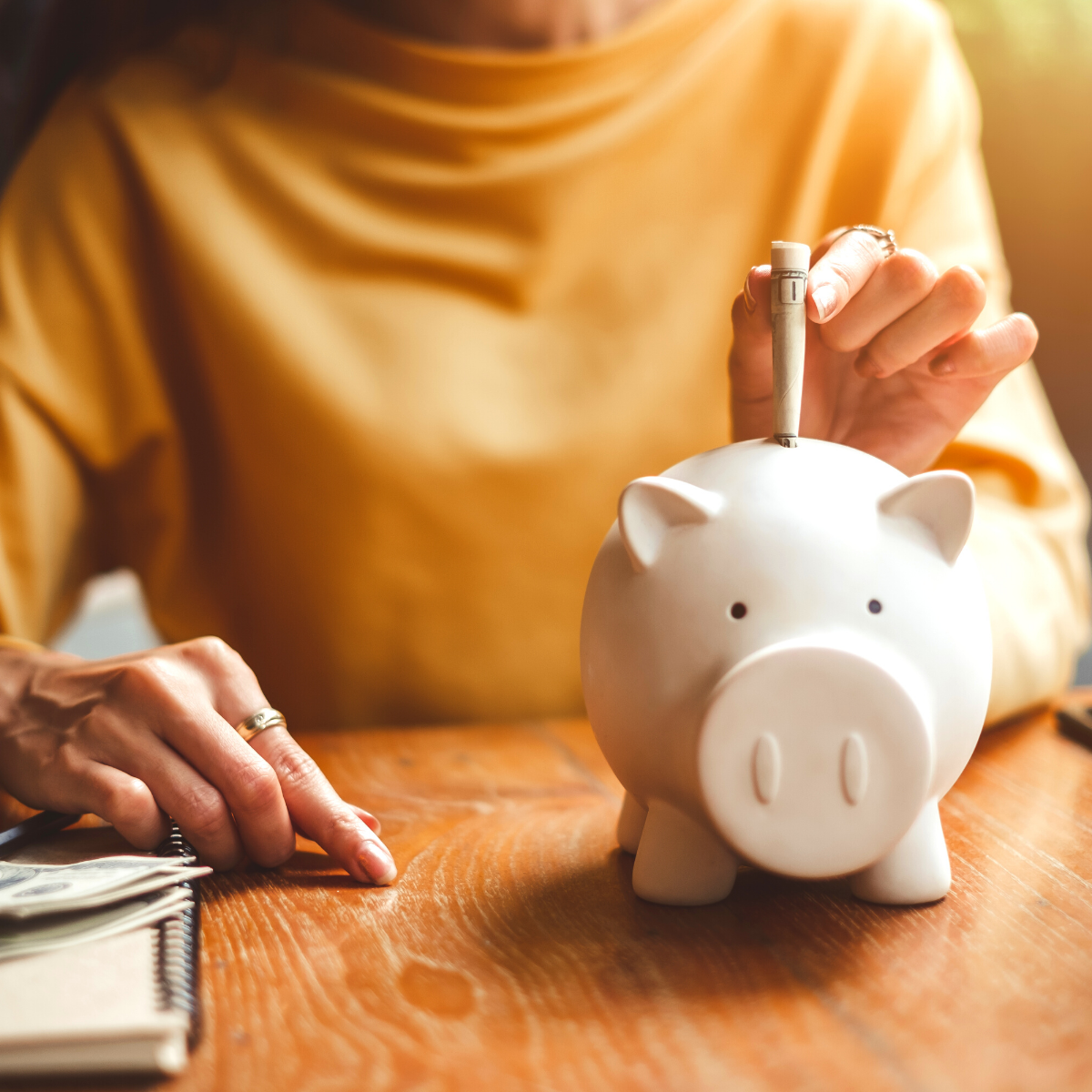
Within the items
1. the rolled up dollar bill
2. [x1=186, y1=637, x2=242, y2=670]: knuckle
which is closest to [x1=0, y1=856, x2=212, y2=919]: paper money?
[x1=186, y1=637, x2=242, y2=670]: knuckle

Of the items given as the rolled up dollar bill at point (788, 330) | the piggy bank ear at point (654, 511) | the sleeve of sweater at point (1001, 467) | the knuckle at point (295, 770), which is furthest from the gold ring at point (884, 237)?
the knuckle at point (295, 770)

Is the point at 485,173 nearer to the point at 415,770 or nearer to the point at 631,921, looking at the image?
the point at 415,770

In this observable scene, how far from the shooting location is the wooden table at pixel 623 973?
0.39 meters

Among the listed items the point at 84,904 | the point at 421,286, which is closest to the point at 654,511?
the point at 84,904

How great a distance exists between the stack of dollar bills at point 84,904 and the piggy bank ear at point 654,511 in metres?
0.26

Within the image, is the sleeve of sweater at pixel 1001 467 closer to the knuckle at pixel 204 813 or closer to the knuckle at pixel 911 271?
the knuckle at pixel 911 271

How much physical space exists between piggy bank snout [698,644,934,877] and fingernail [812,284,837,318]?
0.18 metres

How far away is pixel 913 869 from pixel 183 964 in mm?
342

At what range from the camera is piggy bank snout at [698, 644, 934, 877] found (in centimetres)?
45

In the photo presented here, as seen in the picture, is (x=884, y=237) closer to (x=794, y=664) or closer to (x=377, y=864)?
(x=794, y=664)

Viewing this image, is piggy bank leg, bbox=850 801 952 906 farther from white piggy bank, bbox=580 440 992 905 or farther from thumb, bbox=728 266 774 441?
thumb, bbox=728 266 774 441

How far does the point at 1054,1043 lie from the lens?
0.40 m

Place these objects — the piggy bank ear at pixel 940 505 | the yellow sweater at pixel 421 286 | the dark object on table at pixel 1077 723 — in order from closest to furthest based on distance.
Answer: the piggy bank ear at pixel 940 505
the dark object on table at pixel 1077 723
the yellow sweater at pixel 421 286

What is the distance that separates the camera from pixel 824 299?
541 mm
